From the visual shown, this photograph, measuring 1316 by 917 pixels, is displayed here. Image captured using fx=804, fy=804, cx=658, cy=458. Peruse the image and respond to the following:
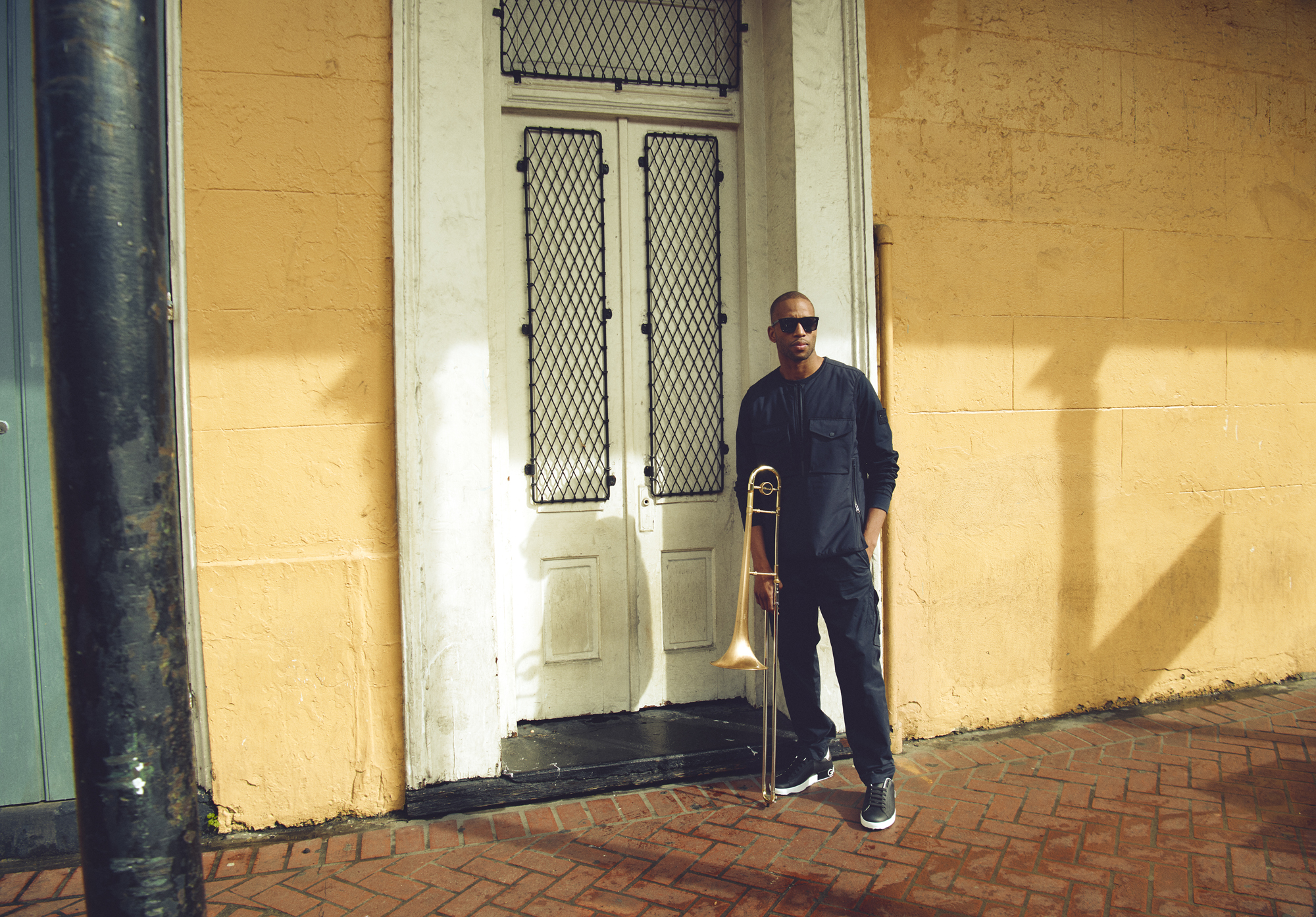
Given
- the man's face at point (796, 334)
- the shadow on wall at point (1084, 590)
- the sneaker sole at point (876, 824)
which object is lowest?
the sneaker sole at point (876, 824)

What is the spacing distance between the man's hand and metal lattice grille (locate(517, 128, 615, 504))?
1.38m

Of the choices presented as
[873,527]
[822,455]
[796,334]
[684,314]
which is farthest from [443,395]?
[873,527]

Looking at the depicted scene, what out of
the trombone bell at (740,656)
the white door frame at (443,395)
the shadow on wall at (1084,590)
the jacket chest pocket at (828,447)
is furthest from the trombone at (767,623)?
the shadow on wall at (1084,590)

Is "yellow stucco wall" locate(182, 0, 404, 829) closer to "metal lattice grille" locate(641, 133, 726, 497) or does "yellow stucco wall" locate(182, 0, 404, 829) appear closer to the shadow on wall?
"metal lattice grille" locate(641, 133, 726, 497)

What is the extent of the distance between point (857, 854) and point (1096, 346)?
311 centimetres

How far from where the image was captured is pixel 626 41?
13.9 ft

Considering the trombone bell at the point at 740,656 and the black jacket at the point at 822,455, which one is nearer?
the trombone bell at the point at 740,656

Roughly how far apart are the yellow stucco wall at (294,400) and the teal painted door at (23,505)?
0.60m

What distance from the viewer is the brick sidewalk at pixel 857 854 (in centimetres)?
278

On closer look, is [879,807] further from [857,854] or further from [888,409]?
[888,409]

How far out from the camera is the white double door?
415 cm

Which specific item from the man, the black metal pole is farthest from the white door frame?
the black metal pole

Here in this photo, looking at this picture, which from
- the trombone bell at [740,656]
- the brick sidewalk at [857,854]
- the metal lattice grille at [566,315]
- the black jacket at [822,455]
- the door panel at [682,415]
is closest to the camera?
the brick sidewalk at [857,854]

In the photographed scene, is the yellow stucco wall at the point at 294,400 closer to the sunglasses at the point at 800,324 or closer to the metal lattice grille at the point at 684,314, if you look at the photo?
the metal lattice grille at the point at 684,314
